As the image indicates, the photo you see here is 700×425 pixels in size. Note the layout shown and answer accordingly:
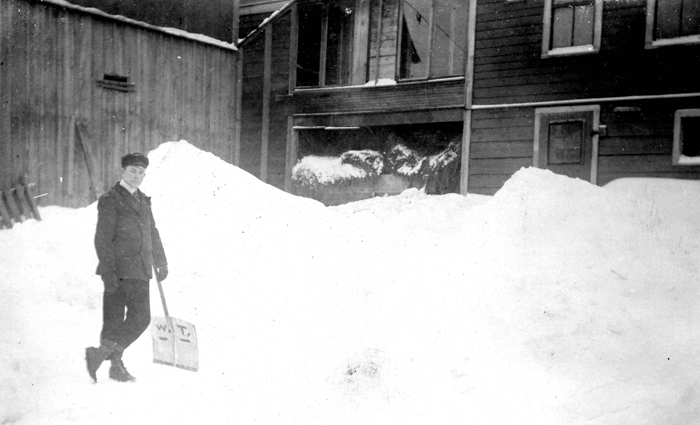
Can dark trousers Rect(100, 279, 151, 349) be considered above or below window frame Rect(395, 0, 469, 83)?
below

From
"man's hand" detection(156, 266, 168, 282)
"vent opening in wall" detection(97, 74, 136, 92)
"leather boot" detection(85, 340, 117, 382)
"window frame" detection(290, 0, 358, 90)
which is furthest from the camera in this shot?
"window frame" detection(290, 0, 358, 90)

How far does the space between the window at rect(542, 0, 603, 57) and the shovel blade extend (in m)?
9.55

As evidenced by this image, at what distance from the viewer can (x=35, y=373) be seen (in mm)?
5270

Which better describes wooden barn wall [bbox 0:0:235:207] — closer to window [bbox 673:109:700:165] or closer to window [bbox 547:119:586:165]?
window [bbox 547:119:586:165]

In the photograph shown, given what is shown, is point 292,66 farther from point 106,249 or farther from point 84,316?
point 106,249

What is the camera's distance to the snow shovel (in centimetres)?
550

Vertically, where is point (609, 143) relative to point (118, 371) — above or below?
above

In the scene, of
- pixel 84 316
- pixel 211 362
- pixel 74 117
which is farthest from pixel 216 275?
pixel 74 117

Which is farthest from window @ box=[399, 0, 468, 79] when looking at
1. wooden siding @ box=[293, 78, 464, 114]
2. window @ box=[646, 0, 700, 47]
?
window @ box=[646, 0, 700, 47]

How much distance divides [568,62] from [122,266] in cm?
971

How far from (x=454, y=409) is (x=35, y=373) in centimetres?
354

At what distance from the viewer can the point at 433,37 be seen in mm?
14188

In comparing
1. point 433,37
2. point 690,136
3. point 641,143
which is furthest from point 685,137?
point 433,37

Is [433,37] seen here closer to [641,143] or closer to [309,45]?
[309,45]
